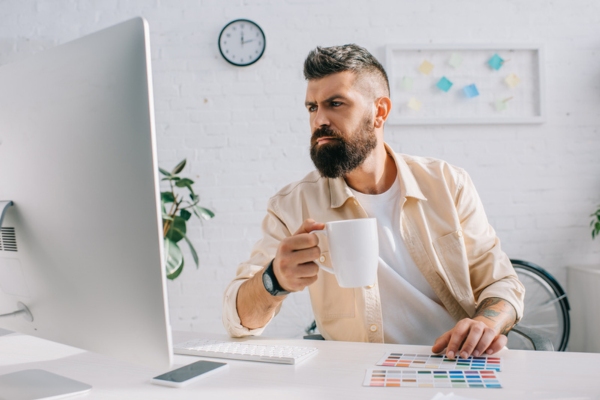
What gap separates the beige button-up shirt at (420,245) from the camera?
51.4 inches

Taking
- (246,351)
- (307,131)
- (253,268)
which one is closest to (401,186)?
(253,268)

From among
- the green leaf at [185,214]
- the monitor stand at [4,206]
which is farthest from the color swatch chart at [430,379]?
the green leaf at [185,214]

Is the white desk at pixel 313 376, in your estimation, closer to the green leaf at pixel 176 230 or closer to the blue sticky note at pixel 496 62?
the green leaf at pixel 176 230

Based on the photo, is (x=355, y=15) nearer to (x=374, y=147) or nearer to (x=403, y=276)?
(x=374, y=147)

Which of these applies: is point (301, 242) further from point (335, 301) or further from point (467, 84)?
point (467, 84)

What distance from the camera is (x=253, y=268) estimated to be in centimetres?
129

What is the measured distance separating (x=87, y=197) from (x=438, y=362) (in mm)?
A: 613

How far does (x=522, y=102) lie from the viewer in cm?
290

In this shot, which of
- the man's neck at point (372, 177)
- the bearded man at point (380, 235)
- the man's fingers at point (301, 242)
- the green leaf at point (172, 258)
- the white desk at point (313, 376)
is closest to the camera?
the white desk at point (313, 376)

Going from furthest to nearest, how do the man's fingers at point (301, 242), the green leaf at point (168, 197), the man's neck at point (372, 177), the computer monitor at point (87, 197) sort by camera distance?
the green leaf at point (168, 197), the man's neck at point (372, 177), the man's fingers at point (301, 242), the computer monitor at point (87, 197)

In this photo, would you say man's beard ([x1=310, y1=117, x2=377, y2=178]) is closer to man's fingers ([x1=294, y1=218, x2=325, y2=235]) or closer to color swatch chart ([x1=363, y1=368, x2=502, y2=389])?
man's fingers ([x1=294, y1=218, x2=325, y2=235])

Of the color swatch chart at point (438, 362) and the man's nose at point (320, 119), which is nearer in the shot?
the color swatch chart at point (438, 362)

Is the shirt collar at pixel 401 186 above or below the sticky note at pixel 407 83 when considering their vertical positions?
below

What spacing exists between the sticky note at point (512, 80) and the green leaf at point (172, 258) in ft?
6.52
